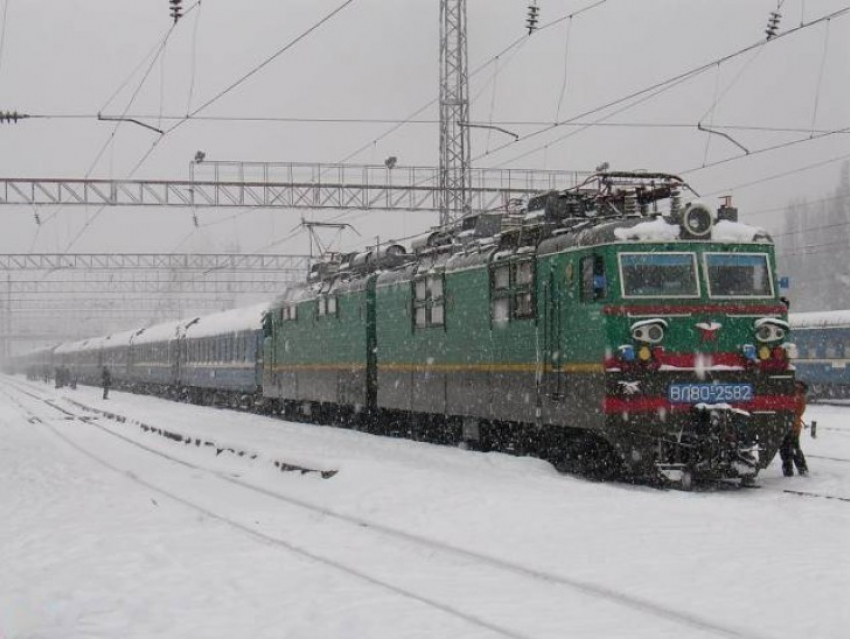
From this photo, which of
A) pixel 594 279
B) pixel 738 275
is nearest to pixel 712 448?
pixel 738 275

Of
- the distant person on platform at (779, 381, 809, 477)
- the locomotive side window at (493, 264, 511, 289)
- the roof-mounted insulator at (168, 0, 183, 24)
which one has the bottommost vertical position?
the distant person on platform at (779, 381, 809, 477)

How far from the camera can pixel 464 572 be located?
349 inches

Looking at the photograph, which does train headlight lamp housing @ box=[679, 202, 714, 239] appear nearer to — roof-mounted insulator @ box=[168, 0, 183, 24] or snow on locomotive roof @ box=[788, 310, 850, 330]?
roof-mounted insulator @ box=[168, 0, 183, 24]

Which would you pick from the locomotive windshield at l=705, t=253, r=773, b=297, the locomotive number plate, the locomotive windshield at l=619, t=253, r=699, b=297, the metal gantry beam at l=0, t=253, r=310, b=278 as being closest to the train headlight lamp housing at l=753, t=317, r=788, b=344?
the locomotive windshield at l=705, t=253, r=773, b=297

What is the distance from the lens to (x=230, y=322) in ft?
131

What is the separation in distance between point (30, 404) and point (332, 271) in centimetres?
2199

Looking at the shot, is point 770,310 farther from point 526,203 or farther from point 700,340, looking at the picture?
point 526,203

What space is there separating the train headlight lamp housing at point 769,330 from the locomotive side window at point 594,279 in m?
1.94

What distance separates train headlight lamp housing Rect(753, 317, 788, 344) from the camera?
1394 cm

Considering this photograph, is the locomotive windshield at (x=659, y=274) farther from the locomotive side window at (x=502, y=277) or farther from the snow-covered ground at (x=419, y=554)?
the locomotive side window at (x=502, y=277)

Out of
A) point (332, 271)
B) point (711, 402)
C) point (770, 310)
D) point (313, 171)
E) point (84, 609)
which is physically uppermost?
point (313, 171)

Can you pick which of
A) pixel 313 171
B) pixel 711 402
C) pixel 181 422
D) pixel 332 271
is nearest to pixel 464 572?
pixel 711 402

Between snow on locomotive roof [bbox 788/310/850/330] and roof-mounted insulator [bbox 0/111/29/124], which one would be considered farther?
snow on locomotive roof [bbox 788/310/850/330]

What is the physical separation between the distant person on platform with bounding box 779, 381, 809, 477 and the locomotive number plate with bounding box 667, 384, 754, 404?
0.94 m
